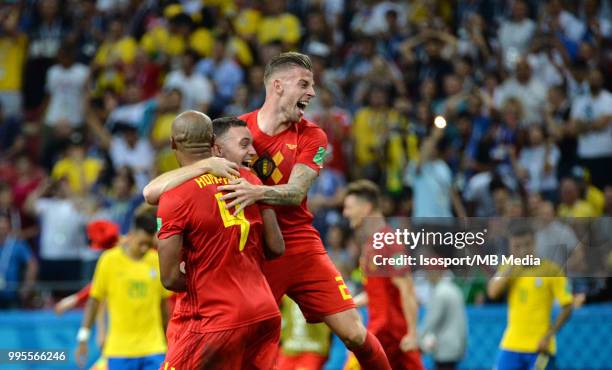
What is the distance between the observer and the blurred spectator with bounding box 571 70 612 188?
1514cm

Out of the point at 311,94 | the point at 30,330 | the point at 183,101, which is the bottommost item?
the point at 30,330

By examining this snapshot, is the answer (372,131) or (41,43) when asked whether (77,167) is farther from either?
(372,131)

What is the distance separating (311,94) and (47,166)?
34.2 feet

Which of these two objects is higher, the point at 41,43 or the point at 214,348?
the point at 41,43

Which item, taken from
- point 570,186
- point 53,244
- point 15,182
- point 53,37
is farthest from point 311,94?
point 53,37

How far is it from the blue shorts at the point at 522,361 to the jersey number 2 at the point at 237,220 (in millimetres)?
5141

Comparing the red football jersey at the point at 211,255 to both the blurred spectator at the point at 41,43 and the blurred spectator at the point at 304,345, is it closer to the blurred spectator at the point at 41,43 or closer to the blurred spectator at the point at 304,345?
the blurred spectator at the point at 304,345

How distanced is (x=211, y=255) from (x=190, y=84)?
414 inches

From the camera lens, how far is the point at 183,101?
669 inches

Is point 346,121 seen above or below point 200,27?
below

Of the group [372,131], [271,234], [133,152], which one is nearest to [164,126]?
[133,152]

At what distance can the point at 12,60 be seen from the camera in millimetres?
19047

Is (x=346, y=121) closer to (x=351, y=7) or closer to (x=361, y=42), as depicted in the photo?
(x=361, y=42)

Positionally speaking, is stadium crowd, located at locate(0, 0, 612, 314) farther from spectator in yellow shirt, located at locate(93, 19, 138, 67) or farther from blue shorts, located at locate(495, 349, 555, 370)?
blue shorts, located at locate(495, 349, 555, 370)
